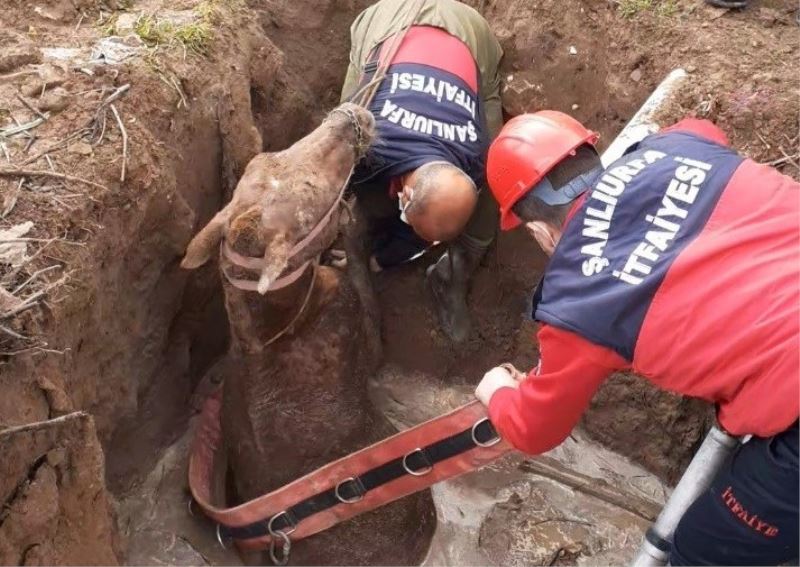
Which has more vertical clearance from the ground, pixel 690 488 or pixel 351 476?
pixel 690 488

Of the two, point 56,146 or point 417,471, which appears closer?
point 56,146

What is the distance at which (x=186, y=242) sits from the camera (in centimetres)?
354

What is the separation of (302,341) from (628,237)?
1736 millimetres

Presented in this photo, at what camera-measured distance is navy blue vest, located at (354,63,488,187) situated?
3.68m

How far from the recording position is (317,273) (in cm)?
343

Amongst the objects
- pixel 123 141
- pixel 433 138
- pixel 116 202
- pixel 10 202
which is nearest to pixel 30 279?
pixel 10 202

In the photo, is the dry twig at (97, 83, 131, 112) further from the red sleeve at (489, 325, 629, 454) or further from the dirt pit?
the red sleeve at (489, 325, 629, 454)

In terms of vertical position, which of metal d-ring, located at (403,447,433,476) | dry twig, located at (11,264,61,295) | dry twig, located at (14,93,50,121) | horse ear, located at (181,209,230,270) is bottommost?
metal d-ring, located at (403,447,433,476)

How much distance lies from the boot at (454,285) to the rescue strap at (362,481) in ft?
4.26

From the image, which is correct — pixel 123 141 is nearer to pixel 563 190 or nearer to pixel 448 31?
pixel 563 190

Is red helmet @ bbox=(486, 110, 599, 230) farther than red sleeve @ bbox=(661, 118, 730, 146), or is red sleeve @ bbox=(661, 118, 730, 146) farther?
red sleeve @ bbox=(661, 118, 730, 146)

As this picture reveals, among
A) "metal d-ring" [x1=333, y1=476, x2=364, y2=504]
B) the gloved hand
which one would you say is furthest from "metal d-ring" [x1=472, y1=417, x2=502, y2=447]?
"metal d-ring" [x1=333, y1=476, x2=364, y2=504]

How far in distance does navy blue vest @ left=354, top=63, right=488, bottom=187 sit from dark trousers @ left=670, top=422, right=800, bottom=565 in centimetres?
181

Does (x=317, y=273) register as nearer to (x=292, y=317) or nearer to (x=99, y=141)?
(x=292, y=317)
